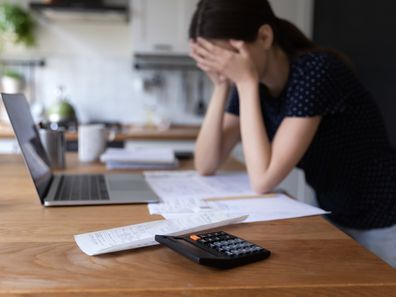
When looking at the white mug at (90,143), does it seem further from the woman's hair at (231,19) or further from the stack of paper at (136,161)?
the woman's hair at (231,19)

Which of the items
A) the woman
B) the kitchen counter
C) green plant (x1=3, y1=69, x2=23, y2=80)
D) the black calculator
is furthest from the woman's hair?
green plant (x1=3, y1=69, x2=23, y2=80)

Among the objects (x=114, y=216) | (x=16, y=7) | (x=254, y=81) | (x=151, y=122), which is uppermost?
(x=16, y=7)

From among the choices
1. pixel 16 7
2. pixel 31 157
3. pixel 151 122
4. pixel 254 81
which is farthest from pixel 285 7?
pixel 31 157

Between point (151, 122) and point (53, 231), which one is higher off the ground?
point (53, 231)

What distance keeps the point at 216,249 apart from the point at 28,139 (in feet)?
2.01

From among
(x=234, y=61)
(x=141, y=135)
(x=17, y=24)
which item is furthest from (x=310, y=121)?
(x=17, y=24)

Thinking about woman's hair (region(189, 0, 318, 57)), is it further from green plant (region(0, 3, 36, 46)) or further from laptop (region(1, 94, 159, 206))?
green plant (region(0, 3, 36, 46))

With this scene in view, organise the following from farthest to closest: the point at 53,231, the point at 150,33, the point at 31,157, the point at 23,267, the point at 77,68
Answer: the point at 77,68 < the point at 150,33 < the point at 31,157 < the point at 53,231 < the point at 23,267

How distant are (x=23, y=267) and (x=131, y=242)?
14cm

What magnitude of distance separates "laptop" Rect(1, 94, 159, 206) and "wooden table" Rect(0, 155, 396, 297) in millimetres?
138

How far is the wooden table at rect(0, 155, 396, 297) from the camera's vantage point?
0.49 m

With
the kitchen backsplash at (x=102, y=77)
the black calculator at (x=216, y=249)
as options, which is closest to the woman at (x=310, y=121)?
the black calculator at (x=216, y=249)

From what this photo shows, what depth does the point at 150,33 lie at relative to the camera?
112 inches

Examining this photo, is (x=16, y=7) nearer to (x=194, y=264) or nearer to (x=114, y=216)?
(x=114, y=216)
